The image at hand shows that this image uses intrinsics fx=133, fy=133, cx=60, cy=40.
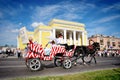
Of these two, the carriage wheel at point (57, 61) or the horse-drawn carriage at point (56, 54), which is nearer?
the horse-drawn carriage at point (56, 54)

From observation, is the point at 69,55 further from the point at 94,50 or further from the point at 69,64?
the point at 94,50

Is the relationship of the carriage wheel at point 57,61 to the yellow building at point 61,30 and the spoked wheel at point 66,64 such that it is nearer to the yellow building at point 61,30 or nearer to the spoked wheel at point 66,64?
the spoked wheel at point 66,64

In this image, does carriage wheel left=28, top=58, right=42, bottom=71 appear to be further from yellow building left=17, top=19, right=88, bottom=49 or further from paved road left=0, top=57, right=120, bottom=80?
yellow building left=17, top=19, right=88, bottom=49

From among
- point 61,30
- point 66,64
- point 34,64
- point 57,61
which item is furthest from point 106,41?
point 34,64

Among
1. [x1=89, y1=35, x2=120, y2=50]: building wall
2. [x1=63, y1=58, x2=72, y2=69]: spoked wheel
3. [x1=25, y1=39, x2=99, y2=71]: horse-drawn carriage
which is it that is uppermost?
[x1=89, y1=35, x2=120, y2=50]: building wall

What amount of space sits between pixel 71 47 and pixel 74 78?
461 centimetres

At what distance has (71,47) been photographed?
10.3 meters

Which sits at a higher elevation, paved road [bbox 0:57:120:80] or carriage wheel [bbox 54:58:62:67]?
carriage wheel [bbox 54:58:62:67]

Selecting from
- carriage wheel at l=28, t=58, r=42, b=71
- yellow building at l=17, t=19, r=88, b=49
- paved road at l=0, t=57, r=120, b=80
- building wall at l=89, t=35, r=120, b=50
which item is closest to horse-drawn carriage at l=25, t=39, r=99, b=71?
carriage wheel at l=28, t=58, r=42, b=71

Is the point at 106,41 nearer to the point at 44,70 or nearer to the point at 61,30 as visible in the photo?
the point at 61,30

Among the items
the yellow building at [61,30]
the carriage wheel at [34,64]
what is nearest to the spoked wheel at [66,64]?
the carriage wheel at [34,64]

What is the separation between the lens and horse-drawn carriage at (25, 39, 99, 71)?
841 centimetres

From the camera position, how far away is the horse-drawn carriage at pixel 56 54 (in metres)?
8.41

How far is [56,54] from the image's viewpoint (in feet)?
31.6
